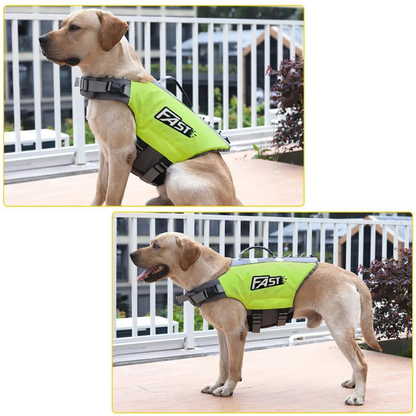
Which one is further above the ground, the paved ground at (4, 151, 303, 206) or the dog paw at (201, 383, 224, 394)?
the paved ground at (4, 151, 303, 206)

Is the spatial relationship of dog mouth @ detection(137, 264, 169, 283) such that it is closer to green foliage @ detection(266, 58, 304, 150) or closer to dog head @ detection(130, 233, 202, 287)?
dog head @ detection(130, 233, 202, 287)

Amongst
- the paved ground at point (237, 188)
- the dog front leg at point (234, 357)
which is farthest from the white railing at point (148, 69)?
the dog front leg at point (234, 357)

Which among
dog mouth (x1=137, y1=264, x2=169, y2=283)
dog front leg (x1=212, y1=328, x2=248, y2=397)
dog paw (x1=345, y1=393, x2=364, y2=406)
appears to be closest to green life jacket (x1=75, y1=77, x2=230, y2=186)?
dog mouth (x1=137, y1=264, x2=169, y2=283)

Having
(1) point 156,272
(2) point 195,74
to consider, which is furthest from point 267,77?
(1) point 156,272

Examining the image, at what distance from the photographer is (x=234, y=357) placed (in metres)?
4.45

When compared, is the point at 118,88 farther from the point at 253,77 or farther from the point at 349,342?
the point at 253,77

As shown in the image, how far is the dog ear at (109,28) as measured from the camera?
3.94 meters

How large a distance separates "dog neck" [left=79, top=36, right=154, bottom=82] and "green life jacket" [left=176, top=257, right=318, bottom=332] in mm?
1255

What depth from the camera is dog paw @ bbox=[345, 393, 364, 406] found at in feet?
14.3

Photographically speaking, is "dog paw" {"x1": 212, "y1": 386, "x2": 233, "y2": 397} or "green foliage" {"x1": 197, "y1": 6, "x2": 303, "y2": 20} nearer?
"dog paw" {"x1": 212, "y1": 386, "x2": 233, "y2": 397}

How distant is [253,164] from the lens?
5871 mm

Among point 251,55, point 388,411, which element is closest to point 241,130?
point 251,55

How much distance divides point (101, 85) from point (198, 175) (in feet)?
2.28

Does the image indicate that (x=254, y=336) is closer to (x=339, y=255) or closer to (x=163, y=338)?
(x=163, y=338)
